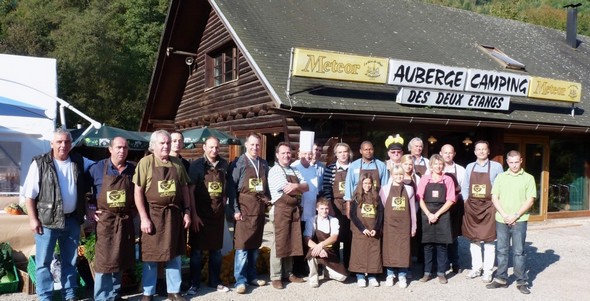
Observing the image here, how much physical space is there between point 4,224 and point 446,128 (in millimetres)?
8434

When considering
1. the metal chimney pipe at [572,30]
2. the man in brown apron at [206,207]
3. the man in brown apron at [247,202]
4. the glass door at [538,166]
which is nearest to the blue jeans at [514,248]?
the man in brown apron at [247,202]

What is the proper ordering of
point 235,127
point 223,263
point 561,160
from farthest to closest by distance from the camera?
1. point 561,160
2. point 235,127
3. point 223,263

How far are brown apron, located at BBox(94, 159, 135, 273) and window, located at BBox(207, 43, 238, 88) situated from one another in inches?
303

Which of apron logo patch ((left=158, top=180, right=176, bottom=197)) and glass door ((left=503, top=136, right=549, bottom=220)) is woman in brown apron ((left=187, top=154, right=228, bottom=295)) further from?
glass door ((left=503, top=136, right=549, bottom=220))

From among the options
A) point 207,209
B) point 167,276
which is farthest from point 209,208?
point 167,276

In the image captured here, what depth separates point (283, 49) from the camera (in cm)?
1065

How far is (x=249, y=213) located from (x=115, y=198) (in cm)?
150

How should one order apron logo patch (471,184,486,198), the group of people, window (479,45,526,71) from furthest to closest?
window (479,45,526,71)
apron logo patch (471,184,486,198)
the group of people

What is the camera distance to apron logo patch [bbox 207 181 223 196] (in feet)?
18.2

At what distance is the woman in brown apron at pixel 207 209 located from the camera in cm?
552

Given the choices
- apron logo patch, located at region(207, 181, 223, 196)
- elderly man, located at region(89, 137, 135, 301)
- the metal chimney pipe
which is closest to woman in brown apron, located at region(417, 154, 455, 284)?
apron logo patch, located at region(207, 181, 223, 196)

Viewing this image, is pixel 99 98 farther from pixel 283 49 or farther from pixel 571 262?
pixel 571 262

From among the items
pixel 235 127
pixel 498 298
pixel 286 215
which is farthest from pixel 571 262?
pixel 235 127

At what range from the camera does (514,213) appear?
19.6 feet
